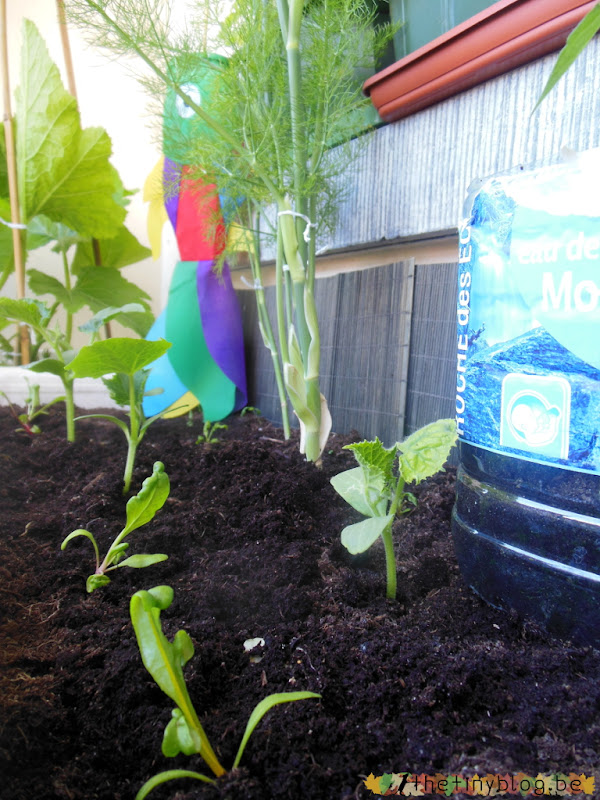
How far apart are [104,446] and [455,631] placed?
0.78 metres

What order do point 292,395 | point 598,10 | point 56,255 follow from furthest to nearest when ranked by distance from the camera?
1. point 56,255
2. point 292,395
3. point 598,10

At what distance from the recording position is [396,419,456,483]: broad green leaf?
1.75 feet

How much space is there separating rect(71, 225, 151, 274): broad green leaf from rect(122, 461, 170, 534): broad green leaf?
4.14 feet

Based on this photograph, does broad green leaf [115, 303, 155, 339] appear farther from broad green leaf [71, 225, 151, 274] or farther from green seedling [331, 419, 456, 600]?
green seedling [331, 419, 456, 600]

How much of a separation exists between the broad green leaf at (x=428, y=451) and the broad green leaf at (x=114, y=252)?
1.41 metres

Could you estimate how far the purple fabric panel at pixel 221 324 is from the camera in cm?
152

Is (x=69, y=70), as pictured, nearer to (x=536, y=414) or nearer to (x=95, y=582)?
(x=95, y=582)

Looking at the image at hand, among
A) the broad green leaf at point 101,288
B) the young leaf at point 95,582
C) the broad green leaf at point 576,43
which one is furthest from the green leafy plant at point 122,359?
the broad green leaf at point 101,288

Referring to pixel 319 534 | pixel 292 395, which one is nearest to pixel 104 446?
pixel 292 395

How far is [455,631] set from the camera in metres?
0.52

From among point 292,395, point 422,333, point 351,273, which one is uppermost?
point 351,273

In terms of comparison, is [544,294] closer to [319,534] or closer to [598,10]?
[598,10]

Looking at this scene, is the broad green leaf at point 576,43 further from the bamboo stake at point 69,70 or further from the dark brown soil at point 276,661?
the bamboo stake at point 69,70

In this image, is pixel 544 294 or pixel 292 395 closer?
pixel 544 294
